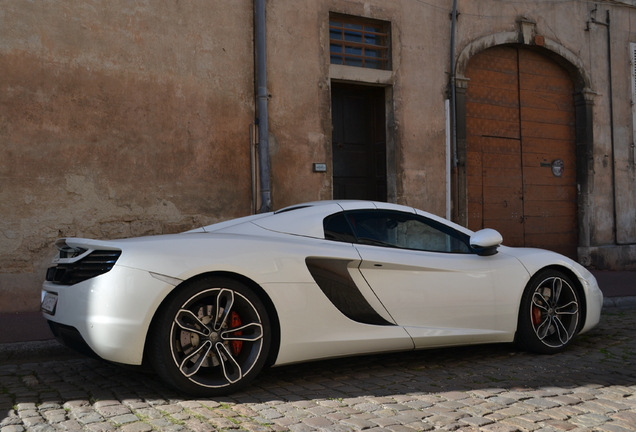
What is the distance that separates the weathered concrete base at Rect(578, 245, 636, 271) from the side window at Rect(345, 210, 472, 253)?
884 centimetres

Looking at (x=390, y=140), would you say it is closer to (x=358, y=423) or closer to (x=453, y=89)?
(x=453, y=89)

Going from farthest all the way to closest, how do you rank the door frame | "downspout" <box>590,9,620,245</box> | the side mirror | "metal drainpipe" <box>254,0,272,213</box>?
"downspout" <box>590,9,620,245</box>
the door frame
"metal drainpipe" <box>254,0,272,213</box>
the side mirror

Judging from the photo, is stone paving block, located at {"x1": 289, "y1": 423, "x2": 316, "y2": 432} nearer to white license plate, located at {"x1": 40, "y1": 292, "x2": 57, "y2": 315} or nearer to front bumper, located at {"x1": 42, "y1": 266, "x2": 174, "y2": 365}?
front bumper, located at {"x1": 42, "y1": 266, "x2": 174, "y2": 365}

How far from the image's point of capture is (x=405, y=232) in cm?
454

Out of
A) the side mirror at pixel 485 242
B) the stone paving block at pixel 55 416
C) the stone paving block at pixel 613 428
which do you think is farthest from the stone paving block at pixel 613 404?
the stone paving block at pixel 55 416

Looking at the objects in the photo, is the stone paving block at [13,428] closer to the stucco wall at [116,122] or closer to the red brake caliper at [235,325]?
the red brake caliper at [235,325]

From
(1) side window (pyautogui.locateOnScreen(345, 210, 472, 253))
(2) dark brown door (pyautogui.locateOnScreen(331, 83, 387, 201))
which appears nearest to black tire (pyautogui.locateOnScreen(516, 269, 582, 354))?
(1) side window (pyautogui.locateOnScreen(345, 210, 472, 253))

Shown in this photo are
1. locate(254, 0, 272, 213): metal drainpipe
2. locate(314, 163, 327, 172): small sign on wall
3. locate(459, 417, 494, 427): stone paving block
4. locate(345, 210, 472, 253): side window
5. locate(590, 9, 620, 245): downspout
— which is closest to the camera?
locate(459, 417, 494, 427): stone paving block

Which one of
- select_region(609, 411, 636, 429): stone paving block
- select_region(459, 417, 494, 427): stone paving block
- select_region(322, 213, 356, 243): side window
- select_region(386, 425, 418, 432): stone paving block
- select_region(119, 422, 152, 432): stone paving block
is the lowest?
select_region(609, 411, 636, 429): stone paving block

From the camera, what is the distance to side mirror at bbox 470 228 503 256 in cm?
464

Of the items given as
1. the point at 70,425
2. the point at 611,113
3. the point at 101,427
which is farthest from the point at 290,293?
the point at 611,113

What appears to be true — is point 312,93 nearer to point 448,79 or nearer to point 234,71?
point 234,71

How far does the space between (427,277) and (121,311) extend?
209cm

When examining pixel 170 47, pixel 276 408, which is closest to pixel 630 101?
pixel 170 47
